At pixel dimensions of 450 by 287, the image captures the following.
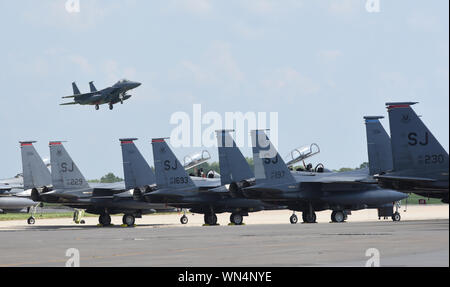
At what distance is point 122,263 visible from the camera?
19.3 metres

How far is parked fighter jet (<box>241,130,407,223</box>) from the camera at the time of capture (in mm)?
46906

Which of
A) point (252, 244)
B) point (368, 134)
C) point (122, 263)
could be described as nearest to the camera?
point (122, 263)

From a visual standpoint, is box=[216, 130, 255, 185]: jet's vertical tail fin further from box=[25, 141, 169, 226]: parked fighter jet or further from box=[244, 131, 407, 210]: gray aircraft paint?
box=[25, 141, 169, 226]: parked fighter jet

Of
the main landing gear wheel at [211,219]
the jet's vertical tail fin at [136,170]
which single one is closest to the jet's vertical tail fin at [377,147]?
the main landing gear wheel at [211,219]

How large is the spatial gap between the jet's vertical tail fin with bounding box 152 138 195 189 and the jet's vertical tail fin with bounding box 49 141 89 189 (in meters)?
5.90

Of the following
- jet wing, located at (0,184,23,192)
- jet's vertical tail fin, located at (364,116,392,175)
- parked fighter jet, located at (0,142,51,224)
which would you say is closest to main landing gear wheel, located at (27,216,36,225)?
jet wing, located at (0,184,23,192)

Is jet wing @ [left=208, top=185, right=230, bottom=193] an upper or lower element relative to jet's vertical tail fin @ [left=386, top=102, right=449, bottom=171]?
lower

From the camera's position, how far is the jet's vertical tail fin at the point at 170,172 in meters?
51.0

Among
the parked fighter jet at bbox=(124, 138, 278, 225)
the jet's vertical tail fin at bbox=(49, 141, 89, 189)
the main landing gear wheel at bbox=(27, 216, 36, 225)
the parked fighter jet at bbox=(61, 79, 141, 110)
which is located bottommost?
the main landing gear wheel at bbox=(27, 216, 36, 225)

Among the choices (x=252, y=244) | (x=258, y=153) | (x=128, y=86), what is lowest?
(x=252, y=244)

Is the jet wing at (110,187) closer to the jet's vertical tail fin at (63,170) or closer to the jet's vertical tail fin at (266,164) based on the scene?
the jet's vertical tail fin at (63,170)
